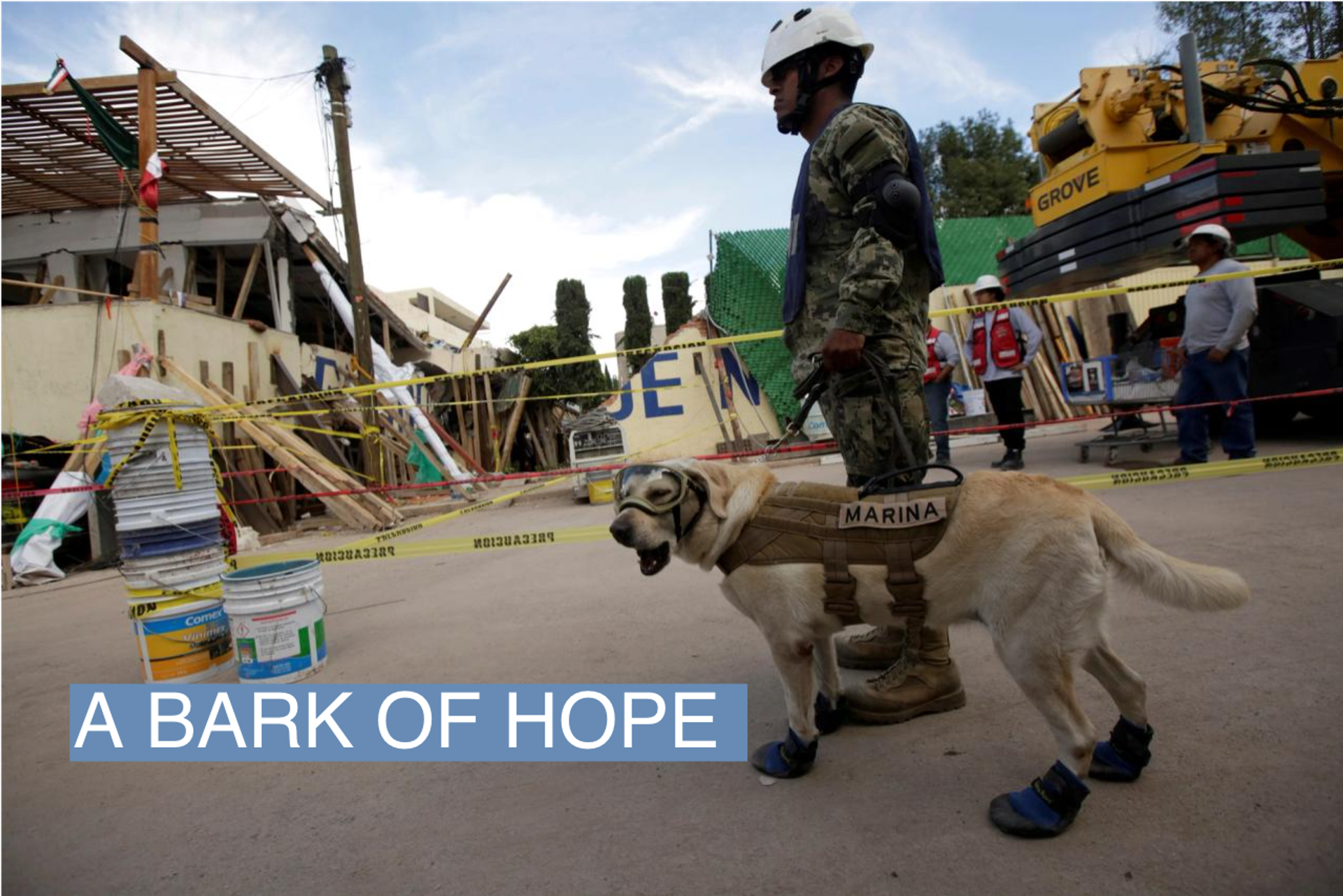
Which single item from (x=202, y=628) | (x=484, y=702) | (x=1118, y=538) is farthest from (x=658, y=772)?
(x=202, y=628)

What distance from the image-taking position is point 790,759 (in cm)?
204

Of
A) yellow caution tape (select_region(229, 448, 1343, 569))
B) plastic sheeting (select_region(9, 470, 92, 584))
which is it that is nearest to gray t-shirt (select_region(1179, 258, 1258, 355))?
yellow caution tape (select_region(229, 448, 1343, 569))

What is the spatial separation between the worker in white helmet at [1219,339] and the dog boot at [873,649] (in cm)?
405

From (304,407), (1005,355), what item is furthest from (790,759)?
(304,407)

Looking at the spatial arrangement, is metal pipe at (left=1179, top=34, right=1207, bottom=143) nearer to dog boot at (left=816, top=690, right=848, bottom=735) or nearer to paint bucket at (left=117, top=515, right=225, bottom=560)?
dog boot at (left=816, top=690, right=848, bottom=735)

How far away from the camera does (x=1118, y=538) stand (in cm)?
176

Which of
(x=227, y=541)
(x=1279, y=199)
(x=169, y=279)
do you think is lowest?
(x=227, y=541)

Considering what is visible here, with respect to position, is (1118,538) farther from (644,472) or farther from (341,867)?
(341,867)

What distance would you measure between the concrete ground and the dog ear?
860mm

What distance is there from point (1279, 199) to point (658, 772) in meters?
6.98

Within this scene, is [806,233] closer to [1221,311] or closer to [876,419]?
[876,419]

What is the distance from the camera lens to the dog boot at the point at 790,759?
2.03 m

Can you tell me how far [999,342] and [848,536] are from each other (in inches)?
238
